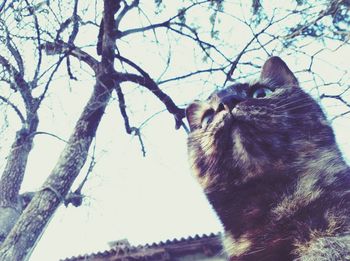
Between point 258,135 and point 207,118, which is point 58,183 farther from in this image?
point 258,135

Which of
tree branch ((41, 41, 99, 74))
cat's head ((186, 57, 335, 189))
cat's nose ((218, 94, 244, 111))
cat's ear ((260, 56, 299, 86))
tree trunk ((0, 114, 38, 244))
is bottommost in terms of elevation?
cat's head ((186, 57, 335, 189))

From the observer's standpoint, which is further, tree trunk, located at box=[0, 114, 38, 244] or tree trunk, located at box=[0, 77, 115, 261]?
tree trunk, located at box=[0, 114, 38, 244]

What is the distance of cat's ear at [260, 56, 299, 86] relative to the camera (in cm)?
220

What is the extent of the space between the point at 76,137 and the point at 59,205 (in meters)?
0.72

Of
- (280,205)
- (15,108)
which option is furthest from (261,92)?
(15,108)

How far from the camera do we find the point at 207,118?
2.13 metres

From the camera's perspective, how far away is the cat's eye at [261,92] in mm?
2039

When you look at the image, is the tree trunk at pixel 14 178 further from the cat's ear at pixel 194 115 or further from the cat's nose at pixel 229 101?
the cat's nose at pixel 229 101

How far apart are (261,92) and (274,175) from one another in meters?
0.57

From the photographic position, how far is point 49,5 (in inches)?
135

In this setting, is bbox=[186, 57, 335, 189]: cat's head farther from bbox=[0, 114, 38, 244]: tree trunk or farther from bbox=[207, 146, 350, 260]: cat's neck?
bbox=[0, 114, 38, 244]: tree trunk

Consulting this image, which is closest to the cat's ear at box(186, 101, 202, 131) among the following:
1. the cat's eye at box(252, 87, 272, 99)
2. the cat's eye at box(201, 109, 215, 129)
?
the cat's eye at box(201, 109, 215, 129)

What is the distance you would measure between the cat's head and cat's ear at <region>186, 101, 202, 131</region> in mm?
270

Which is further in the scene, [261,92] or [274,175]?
[261,92]
